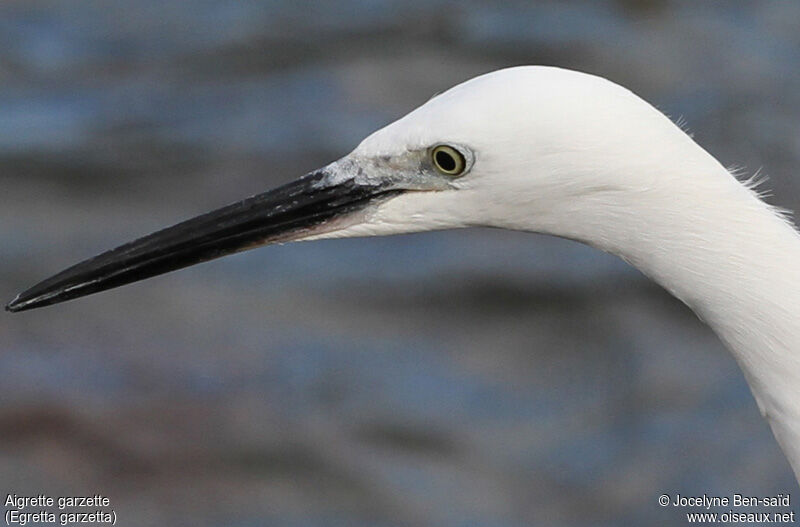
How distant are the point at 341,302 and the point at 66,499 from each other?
62.6 inches

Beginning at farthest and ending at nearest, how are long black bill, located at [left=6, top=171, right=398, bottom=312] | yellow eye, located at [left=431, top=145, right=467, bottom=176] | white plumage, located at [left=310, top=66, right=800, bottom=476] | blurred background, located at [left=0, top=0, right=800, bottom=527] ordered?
blurred background, located at [left=0, top=0, right=800, bottom=527] < long black bill, located at [left=6, top=171, right=398, bottom=312] < yellow eye, located at [left=431, top=145, right=467, bottom=176] < white plumage, located at [left=310, top=66, right=800, bottom=476]

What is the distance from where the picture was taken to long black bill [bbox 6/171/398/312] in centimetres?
277

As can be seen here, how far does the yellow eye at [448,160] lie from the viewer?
247cm

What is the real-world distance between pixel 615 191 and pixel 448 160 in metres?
0.35

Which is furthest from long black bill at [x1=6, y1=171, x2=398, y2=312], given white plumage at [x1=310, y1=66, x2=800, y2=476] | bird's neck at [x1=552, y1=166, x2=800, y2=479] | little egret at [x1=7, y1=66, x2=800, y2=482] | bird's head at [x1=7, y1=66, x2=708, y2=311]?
bird's neck at [x1=552, y1=166, x2=800, y2=479]

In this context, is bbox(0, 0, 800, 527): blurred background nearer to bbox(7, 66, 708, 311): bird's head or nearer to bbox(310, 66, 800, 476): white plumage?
bbox(7, 66, 708, 311): bird's head

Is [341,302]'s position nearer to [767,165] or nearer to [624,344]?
[624,344]

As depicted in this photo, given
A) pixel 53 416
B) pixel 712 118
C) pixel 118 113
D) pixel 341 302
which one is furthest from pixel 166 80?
pixel 712 118

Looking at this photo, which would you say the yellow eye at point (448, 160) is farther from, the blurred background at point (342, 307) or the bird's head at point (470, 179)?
the blurred background at point (342, 307)

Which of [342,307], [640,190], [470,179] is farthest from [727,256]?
[342,307]

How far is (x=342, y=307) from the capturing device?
5.91 m

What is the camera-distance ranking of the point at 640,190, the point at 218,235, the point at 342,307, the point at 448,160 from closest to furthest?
the point at 640,190
the point at 448,160
the point at 218,235
the point at 342,307

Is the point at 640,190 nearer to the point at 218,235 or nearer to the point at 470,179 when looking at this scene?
the point at 470,179

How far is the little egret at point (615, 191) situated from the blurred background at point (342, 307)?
2694 mm
